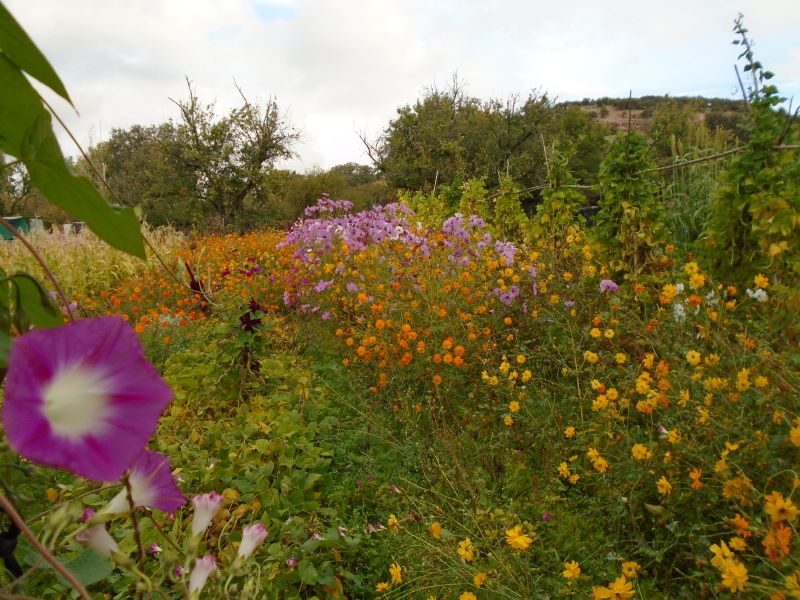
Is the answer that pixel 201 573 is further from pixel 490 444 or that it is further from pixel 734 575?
pixel 490 444

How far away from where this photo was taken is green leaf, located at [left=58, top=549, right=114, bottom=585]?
1.55ft

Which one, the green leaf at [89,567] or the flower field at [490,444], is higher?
the green leaf at [89,567]

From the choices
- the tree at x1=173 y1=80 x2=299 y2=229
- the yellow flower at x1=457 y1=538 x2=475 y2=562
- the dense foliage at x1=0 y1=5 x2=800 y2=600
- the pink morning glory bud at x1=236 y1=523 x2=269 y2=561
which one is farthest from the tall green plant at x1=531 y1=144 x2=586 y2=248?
the tree at x1=173 y1=80 x2=299 y2=229

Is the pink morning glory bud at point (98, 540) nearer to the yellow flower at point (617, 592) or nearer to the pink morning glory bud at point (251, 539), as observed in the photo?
the pink morning glory bud at point (251, 539)

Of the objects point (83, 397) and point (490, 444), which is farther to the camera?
point (490, 444)

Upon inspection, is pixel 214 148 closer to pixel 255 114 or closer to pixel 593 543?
pixel 255 114

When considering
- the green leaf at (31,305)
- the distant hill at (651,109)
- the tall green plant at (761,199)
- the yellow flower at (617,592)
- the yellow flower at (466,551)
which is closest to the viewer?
the green leaf at (31,305)

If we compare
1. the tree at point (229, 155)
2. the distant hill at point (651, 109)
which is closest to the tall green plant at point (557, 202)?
the tree at point (229, 155)

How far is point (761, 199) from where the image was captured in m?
3.01

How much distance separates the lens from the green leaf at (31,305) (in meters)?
0.36

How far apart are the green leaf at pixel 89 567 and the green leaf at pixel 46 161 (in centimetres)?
32

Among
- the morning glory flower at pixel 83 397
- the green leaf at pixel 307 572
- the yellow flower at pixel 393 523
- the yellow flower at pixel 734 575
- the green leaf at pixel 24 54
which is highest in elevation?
the green leaf at pixel 24 54

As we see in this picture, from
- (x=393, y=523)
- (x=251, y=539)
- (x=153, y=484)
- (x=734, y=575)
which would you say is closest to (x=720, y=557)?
(x=734, y=575)

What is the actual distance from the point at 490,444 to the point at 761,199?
2.26 meters
